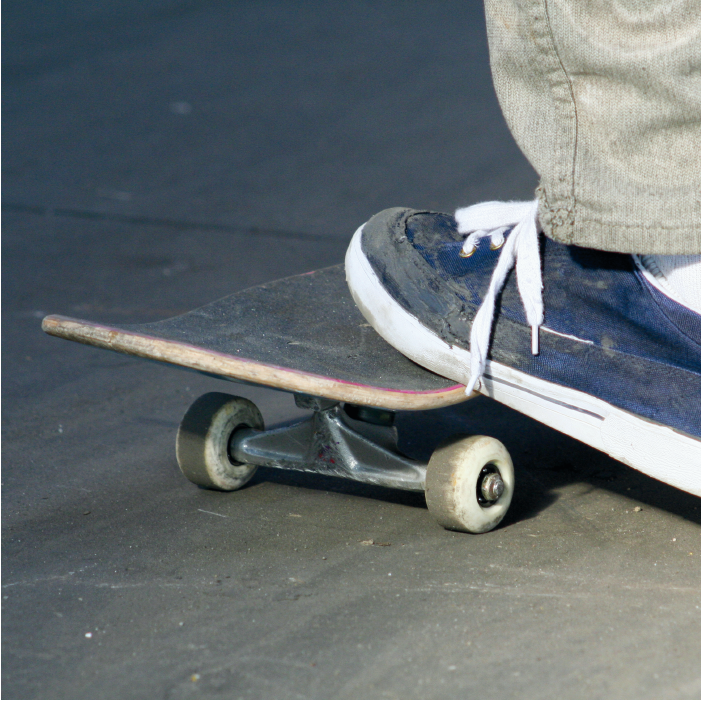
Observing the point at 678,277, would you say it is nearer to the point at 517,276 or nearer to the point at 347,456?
the point at 517,276

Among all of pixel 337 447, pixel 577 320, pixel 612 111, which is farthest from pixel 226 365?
pixel 612 111

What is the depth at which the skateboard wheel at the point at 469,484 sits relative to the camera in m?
1.37

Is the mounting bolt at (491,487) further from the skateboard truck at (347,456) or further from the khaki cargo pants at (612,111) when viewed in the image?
the khaki cargo pants at (612,111)

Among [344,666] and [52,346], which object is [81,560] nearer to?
[344,666]

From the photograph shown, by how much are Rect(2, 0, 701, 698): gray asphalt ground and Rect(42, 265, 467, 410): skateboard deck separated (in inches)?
9.7

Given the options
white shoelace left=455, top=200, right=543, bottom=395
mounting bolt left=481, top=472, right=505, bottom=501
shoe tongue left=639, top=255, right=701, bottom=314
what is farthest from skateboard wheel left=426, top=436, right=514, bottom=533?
shoe tongue left=639, top=255, right=701, bottom=314

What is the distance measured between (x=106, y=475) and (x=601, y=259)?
1088 mm

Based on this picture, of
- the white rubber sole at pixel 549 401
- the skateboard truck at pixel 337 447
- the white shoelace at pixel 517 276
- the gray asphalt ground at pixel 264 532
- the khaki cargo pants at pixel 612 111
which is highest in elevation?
the khaki cargo pants at pixel 612 111

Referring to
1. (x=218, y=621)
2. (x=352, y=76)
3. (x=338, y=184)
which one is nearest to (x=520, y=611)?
(x=218, y=621)

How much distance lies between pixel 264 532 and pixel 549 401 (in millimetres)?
526

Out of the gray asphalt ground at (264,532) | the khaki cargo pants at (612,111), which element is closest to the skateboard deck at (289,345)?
the gray asphalt ground at (264,532)

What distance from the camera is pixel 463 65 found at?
6.46 meters

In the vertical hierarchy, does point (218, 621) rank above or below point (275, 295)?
below

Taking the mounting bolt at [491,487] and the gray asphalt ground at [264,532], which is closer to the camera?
the gray asphalt ground at [264,532]
